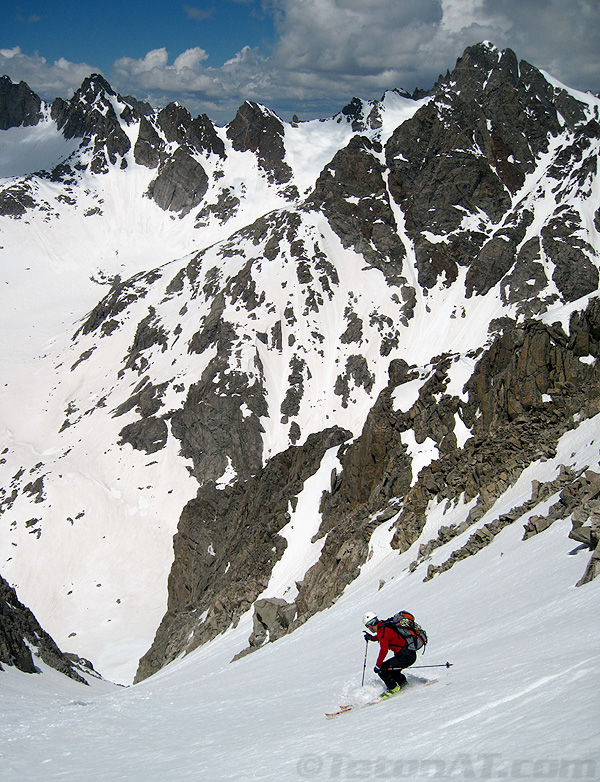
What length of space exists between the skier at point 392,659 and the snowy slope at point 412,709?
0.35m

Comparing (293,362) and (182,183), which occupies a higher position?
(182,183)

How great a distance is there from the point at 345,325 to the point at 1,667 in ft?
270

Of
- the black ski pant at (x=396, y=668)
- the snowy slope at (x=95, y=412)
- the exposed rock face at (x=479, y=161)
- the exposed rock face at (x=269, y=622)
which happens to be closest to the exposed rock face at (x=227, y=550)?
the exposed rock face at (x=269, y=622)

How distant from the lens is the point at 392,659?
9.70 metres

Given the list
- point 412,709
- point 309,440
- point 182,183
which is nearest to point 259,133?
point 182,183

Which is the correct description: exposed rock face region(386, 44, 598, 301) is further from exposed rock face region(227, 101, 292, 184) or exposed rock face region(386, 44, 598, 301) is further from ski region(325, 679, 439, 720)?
ski region(325, 679, 439, 720)

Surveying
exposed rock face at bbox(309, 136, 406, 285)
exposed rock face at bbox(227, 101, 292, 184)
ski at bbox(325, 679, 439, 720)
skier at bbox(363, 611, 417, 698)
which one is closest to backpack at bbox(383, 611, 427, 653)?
skier at bbox(363, 611, 417, 698)

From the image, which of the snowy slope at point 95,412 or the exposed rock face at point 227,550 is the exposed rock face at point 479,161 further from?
the exposed rock face at point 227,550

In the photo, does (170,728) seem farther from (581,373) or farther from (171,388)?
(171,388)

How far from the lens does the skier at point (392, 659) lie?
376 inches

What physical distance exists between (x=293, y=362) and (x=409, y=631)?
85.9 metres

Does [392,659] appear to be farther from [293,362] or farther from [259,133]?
[259,133]

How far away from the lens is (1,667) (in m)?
25.3

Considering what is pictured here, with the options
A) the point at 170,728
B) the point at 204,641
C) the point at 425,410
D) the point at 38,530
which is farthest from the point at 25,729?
the point at 38,530
